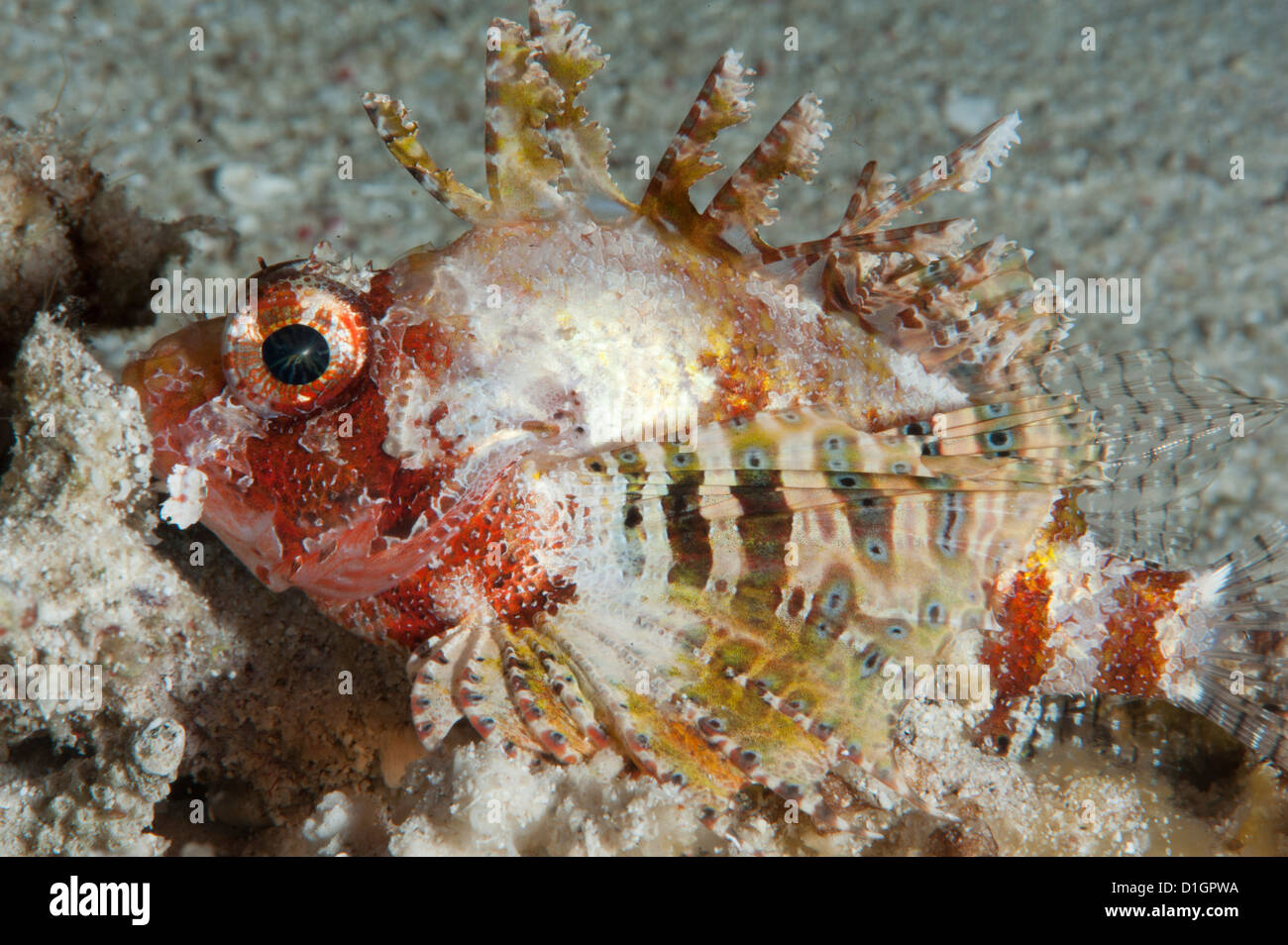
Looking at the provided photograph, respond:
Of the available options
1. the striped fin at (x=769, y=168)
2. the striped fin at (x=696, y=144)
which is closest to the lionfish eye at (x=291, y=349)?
the striped fin at (x=696, y=144)

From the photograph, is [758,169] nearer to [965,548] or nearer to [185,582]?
[965,548]

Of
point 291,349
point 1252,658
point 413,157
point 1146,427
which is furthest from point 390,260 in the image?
point 1252,658

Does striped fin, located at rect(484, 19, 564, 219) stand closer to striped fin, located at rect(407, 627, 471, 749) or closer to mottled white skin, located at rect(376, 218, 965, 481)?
mottled white skin, located at rect(376, 218, 965, 481)

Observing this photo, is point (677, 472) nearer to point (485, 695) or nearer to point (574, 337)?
point (574, 337)

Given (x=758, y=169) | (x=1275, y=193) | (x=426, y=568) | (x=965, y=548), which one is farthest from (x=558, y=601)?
(x=1275, y=193)

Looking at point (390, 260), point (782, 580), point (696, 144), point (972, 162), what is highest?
point (390, 260)

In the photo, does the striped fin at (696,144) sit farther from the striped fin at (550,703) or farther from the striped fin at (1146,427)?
the striped fin at (550,703)
